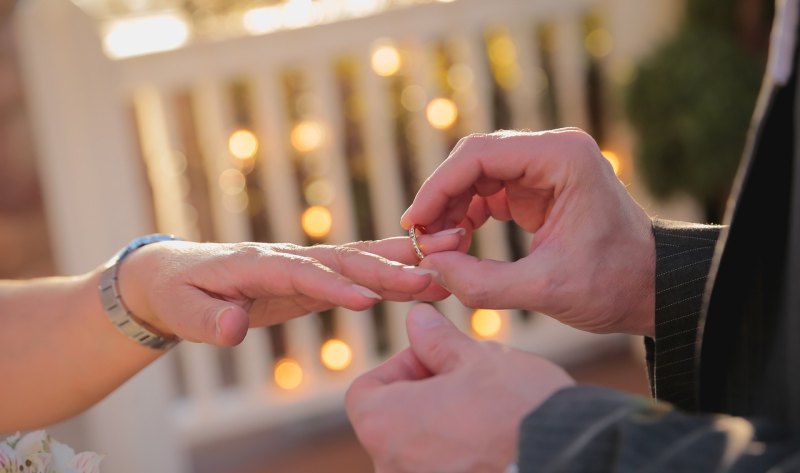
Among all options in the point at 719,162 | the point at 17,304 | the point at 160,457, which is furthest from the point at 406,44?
the point at 17,304

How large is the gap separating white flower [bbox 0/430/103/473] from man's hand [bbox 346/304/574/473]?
23 centimetres

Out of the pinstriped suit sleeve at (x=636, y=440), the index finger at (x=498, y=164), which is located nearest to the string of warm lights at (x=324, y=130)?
the index finger at (x=498, y=164)

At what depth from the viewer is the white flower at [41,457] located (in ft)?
2.43

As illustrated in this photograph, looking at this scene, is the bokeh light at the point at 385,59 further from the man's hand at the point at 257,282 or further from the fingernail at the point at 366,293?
the fingernail at the point at 366,293

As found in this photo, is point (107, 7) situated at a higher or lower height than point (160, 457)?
higher

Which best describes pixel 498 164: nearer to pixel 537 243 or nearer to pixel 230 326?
pixel 537 243

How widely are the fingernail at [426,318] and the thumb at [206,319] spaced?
0.20 m

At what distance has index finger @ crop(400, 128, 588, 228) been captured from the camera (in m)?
1.00

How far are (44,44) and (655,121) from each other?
173cm

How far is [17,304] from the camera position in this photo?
46.8 inches

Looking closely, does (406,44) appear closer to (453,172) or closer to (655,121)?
(655,121)

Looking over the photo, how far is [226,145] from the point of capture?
2.58 m

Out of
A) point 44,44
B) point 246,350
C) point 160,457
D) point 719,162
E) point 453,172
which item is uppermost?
point 44,44

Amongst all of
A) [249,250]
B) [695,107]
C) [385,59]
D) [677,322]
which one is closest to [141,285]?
[249,250]
